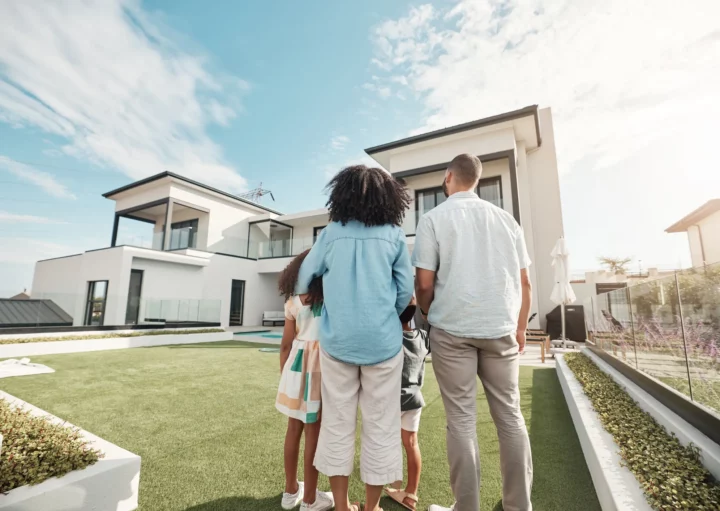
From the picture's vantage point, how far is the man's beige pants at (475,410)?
1420 millimetres

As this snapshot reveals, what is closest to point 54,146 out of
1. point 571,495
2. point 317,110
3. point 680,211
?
point 317,110

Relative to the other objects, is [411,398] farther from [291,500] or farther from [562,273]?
[562,273]

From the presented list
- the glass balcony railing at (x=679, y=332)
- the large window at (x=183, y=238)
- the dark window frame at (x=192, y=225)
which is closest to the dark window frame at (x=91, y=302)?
the dark window frame at (x=192, y=225)

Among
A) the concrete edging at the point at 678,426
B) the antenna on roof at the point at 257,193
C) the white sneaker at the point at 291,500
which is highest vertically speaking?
the antenna on roof at the point at 257,193

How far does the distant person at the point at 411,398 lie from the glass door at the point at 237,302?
1628 centimetres

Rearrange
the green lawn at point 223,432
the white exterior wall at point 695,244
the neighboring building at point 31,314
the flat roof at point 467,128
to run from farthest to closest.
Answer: the white exterior wall at point 695,244, the flat roof at point 467,128, the neighboring building at point 31,314, the green lawn at point 223,432

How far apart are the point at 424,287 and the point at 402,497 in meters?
1.20

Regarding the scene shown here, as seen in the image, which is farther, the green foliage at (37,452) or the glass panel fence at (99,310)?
the glass panel fence at (99,310)

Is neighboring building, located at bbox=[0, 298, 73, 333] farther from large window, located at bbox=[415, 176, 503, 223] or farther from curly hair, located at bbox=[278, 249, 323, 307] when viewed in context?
large window, located at bbox=[415, 176, 503, 223]

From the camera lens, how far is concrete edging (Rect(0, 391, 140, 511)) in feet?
4.37

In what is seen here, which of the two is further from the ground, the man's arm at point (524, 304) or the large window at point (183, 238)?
the large window at point (183, 238)

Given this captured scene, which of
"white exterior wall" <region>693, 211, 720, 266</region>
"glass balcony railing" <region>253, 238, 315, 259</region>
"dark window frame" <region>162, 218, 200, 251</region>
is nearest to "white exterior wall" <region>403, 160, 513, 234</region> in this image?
"glass balcony railing" <region>253, 238, 315, 259</region>

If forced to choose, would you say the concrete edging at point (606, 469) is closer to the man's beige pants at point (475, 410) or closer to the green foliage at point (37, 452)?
the man's beige pants at point (475, 410)

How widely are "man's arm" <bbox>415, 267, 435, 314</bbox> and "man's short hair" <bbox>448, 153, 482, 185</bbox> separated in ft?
1.87
